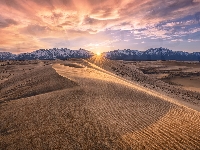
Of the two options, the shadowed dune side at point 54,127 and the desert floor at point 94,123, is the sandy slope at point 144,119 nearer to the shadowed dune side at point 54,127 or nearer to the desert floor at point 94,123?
the desert floor at point 94,123

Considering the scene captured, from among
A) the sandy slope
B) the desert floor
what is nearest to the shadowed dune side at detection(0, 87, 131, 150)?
the desert floor

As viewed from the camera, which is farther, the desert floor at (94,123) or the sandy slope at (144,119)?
the sandy slope at (144,119)

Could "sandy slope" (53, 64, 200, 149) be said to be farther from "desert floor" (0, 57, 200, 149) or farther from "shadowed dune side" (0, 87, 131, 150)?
"shadowed dune side" (0, 87, 131, 150)

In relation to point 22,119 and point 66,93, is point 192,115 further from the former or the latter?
point 22,119

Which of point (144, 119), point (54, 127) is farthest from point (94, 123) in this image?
point (144, 119)

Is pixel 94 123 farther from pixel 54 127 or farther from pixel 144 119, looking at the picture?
pixel 144 119

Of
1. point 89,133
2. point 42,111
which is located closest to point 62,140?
point 89,133

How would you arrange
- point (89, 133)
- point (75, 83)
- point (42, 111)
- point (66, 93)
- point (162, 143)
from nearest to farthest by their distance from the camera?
point (162, 143)
point (89, 133)
point (42, 111)
point (66, 93)
point (75, 83)

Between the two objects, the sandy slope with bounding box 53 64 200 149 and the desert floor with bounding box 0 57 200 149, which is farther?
the sandy slope with bounding box 53 64 200 149

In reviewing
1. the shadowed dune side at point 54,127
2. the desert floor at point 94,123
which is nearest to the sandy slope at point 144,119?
the desert floor at point 94,123
